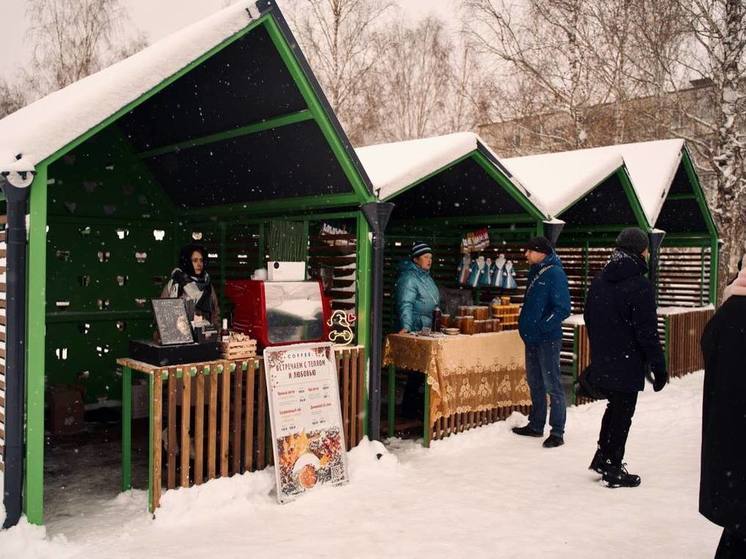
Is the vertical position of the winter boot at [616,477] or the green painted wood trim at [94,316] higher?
the green painted wood trim at [94,316]

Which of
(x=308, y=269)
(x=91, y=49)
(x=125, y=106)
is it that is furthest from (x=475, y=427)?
(x=91, y=49)

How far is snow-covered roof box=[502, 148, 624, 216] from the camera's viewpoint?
8.41 meters

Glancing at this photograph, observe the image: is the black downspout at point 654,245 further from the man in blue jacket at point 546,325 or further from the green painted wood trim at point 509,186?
the man in blue jacket at point 546,325

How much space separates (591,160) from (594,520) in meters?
6.04

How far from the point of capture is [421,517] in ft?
15.9

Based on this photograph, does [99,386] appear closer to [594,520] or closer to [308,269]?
[308,269]

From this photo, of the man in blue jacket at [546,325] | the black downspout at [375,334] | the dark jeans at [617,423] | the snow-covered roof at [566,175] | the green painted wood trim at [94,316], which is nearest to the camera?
the dark jeans at [617,423]

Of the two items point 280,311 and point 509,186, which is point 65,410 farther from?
point 509,186

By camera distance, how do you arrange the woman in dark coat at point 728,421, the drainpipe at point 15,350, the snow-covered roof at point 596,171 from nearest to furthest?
the woman in dark coat at point 728,421
the drainpipe at point 15,350
the snow-covered roof at point 596,171

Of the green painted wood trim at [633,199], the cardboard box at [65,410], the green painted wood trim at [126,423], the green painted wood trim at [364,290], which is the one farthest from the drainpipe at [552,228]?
the cardboard box at [65,410]

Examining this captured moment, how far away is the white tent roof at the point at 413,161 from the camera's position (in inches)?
240

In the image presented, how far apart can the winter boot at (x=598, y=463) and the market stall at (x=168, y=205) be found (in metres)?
2.00

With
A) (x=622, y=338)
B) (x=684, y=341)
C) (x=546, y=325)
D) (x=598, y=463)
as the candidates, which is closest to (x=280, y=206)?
(x=546, y=325)

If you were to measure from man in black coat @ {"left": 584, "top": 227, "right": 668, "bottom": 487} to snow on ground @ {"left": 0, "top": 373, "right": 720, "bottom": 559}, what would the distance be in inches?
21.9
